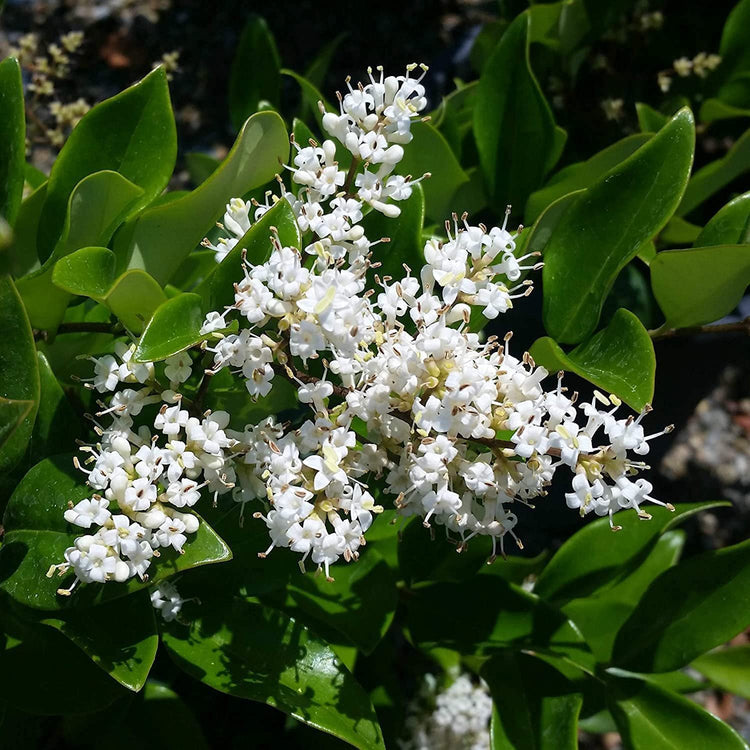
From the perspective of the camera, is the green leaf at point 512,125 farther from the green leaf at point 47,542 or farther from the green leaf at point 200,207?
the green leaf at point 47,542

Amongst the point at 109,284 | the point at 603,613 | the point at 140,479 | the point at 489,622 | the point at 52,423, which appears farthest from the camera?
the point at 603,613

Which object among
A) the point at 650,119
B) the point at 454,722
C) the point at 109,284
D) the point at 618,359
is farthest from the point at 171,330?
the point at 454,722

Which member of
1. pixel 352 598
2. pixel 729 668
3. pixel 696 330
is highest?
pixel 696 330

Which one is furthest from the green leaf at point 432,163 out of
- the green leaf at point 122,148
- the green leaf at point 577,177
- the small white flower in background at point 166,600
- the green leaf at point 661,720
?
the green leaf at point 661,720

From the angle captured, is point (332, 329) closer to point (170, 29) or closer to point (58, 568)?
point (58, 568)

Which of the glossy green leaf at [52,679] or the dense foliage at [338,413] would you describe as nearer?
the dense foliage at [338,413]

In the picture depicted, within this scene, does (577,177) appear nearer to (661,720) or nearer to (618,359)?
(618,359)

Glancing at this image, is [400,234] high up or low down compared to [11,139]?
down
